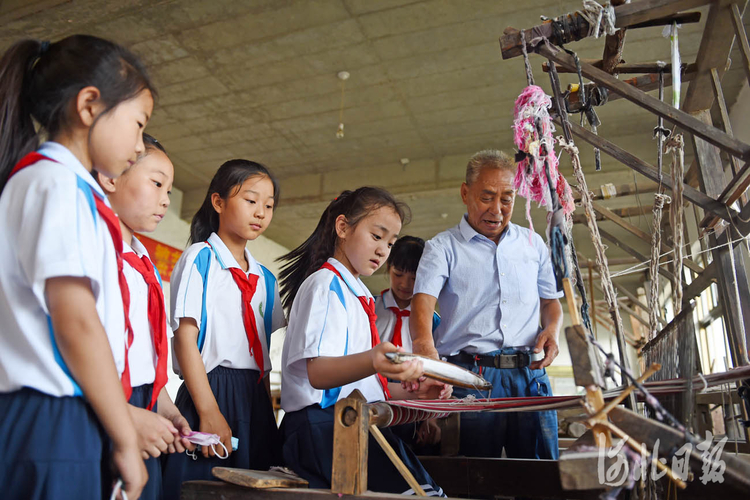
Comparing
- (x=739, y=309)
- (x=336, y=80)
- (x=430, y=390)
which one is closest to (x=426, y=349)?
(x=430, y=390)

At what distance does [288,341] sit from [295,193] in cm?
670

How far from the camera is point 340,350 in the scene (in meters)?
1.38

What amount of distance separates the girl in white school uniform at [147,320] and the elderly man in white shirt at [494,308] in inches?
32.1

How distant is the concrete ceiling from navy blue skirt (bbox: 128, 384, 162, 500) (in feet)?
11.0

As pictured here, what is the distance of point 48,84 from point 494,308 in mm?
1491

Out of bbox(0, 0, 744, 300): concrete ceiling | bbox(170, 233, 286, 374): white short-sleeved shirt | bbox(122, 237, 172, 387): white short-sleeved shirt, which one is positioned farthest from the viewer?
bbox(0, 0, 744, 300): concrete ceiling

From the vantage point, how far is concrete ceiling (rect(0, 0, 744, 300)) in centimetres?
458

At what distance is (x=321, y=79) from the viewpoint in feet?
18.2

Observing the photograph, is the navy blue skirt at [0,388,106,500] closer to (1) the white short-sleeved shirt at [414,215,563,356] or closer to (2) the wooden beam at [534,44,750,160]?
(1) the white short-sleeved shirt at [414,215,563,356]

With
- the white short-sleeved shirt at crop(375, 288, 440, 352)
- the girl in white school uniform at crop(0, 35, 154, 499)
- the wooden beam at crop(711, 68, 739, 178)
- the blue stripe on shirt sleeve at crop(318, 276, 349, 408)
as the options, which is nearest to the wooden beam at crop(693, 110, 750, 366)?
the wooden beam at crop(711, 68, 739, 178)

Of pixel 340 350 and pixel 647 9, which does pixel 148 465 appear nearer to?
pixel 340 350

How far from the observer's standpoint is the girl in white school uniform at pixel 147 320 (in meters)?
1.06

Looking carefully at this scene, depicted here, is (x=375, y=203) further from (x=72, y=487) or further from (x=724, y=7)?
(x=724, y=7)

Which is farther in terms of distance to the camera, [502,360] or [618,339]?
[502,360]
